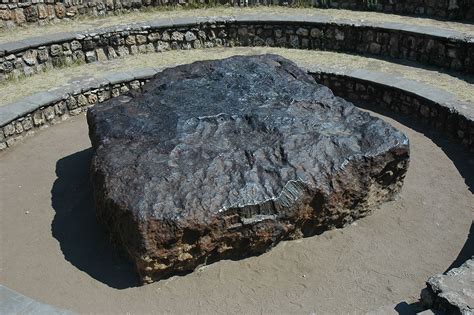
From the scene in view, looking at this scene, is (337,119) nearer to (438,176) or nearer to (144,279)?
(438,176)

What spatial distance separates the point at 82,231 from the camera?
188 inches

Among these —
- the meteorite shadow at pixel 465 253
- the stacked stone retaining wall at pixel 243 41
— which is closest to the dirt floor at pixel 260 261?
the meteorite shadow at pixel 465 253

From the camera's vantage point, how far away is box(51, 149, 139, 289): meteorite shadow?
4277mm

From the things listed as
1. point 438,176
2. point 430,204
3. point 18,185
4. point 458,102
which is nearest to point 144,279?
point 18,185

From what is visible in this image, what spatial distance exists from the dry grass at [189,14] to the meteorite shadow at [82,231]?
3582mm

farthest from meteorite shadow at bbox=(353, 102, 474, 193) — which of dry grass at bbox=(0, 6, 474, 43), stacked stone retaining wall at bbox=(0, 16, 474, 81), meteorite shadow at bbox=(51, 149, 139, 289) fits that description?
meteorite shadow at bbox=(51, 149, 139, 289)

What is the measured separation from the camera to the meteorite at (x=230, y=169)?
4055 mm

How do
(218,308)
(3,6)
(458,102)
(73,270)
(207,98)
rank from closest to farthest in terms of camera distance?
(218,308)
(73,270)
(207,98)
(458,102)
(3,6)

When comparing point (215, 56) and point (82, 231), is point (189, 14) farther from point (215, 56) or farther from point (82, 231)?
point (82, 231)

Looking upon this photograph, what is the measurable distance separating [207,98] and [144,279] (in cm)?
191

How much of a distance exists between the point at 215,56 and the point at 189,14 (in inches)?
55.4

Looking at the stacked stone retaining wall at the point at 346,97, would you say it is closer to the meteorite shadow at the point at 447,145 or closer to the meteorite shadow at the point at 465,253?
the meteorite shadow at the point at 447,145

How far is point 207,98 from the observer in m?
5.23

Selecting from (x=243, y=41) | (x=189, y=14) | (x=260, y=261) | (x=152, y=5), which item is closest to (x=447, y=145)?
(x=260, y=261)
